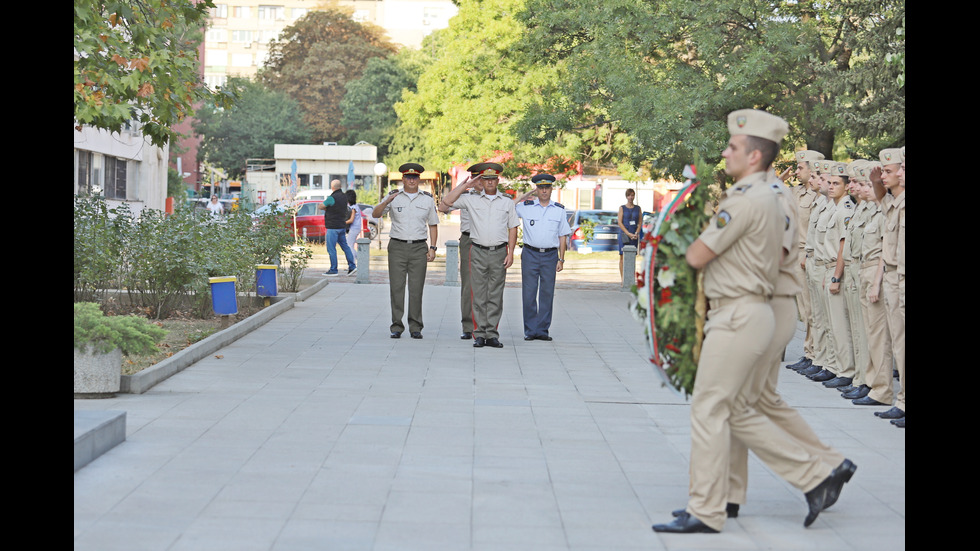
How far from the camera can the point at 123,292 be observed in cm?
1498

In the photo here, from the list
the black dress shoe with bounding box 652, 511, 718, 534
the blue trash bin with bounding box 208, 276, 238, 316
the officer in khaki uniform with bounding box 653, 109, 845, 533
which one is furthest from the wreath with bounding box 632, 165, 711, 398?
the blue trash bin with bounding box 208, 276, 238, 316

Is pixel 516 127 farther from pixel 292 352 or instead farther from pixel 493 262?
pixel 292 352

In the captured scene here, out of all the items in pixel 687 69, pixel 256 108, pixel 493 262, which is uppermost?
pixel 256 108

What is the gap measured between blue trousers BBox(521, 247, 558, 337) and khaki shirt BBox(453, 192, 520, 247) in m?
0.73

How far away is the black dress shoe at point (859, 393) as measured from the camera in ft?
33.2

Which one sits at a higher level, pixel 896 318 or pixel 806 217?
pixel 806 217

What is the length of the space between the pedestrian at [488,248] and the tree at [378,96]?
63.3 meters

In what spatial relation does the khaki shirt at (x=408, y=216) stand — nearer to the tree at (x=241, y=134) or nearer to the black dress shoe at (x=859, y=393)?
the black dress shoe at (x=859, y=393)

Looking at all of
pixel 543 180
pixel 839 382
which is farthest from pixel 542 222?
pixel 839 382

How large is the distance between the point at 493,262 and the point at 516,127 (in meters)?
10.3

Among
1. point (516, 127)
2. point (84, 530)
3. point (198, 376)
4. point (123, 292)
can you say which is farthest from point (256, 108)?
point (84, 530)

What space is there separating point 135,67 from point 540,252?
540cm

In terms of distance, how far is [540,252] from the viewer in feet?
46.5

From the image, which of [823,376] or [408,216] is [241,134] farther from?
[823,376]
